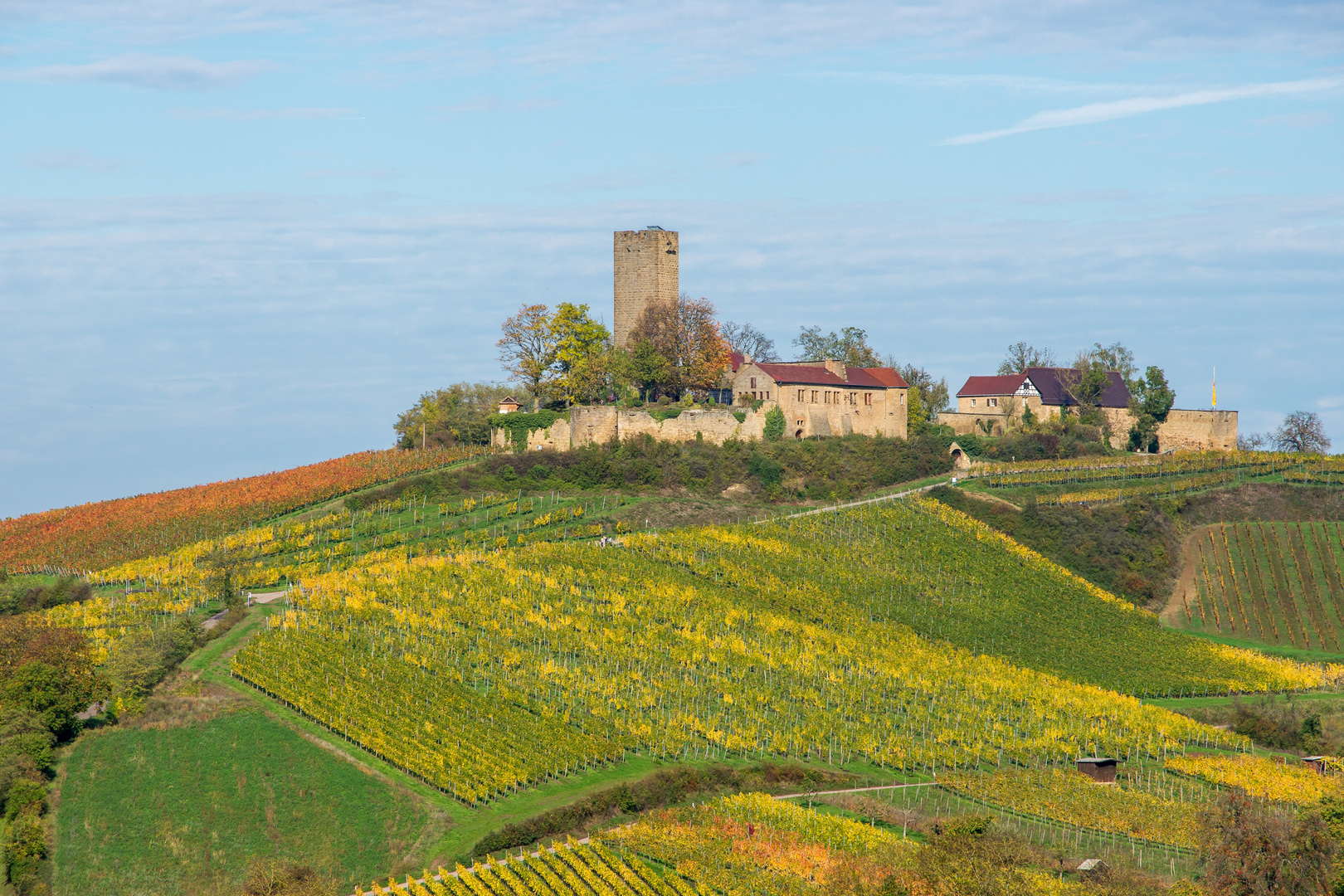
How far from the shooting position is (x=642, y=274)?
74375 mm

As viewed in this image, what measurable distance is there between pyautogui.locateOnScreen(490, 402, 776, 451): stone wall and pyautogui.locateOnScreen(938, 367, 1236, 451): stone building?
60.3ft

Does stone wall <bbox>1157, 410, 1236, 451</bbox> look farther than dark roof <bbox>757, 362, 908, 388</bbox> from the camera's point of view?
Yes

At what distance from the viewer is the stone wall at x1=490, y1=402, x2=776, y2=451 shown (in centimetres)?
6806

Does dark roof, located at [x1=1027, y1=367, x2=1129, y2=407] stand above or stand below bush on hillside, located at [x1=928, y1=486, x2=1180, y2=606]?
above

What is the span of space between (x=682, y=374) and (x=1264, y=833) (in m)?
45.2

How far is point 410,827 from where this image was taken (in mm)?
32781

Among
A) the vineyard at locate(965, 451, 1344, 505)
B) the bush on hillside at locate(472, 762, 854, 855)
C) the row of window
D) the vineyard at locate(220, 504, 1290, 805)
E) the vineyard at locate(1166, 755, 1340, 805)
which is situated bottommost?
the vineyard at locate(1166, 755, 1340, 805)

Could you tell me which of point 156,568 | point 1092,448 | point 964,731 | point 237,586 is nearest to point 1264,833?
point 964,731

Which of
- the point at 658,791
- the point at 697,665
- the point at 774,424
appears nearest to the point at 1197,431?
the point at 774,424

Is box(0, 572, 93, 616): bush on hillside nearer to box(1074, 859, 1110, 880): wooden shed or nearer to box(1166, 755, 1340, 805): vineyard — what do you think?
box(1074, 859, 1110, 880): wooden shed

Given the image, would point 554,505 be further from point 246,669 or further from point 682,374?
point 246,669

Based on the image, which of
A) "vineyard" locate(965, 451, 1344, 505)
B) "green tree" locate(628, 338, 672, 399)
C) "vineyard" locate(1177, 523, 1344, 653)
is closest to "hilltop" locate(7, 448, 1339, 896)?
"vineyard" locate(965, 451, 1344, 505)

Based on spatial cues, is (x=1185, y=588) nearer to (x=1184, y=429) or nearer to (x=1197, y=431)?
(x=1197, y=431)

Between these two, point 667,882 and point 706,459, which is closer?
point 667,882
